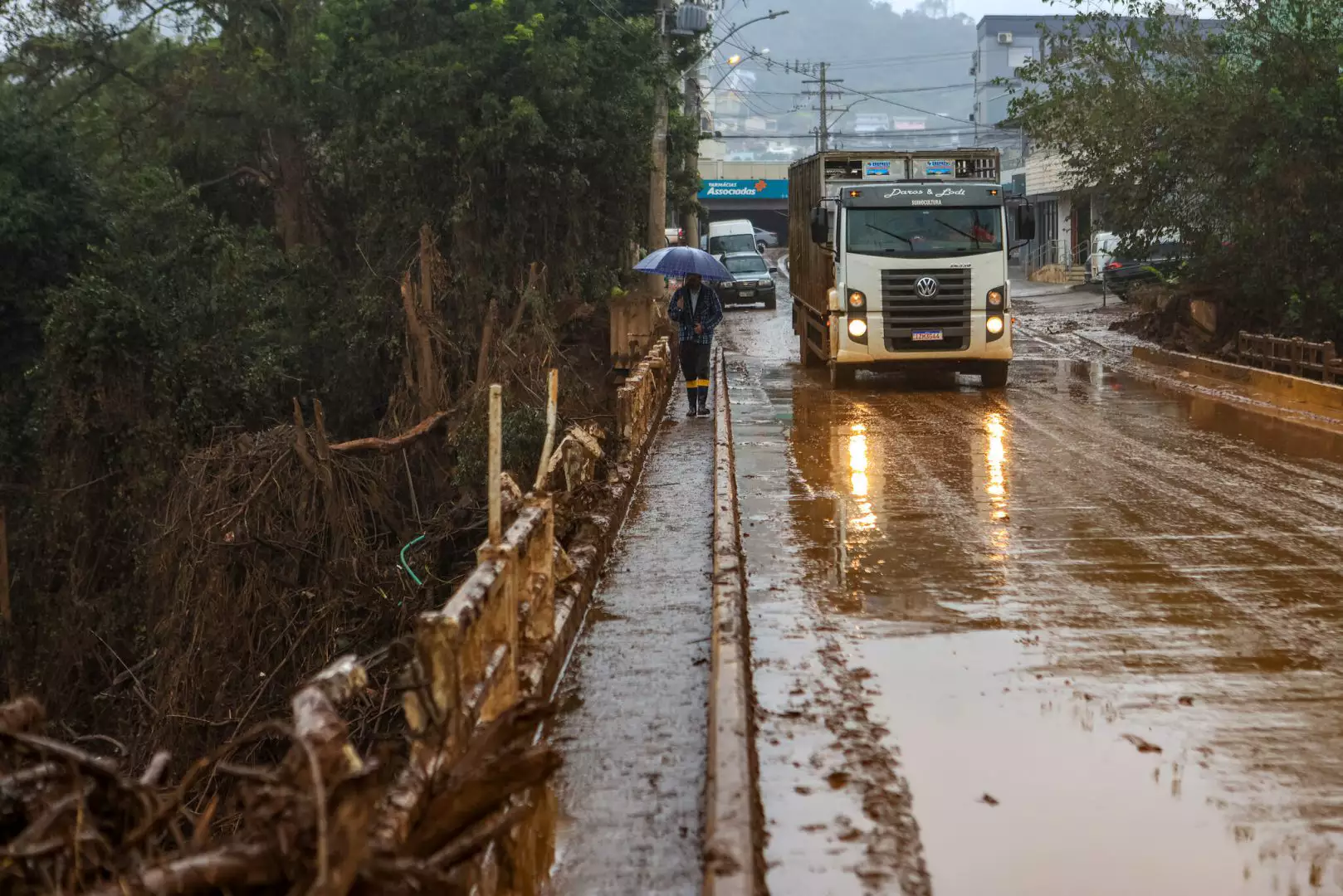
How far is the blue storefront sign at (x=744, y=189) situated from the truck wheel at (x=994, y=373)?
62.5 meters

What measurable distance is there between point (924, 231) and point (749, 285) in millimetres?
21873

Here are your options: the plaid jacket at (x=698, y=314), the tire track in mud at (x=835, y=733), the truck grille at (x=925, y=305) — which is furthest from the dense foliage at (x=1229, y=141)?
the tire track in mud at (x=835, y=733)

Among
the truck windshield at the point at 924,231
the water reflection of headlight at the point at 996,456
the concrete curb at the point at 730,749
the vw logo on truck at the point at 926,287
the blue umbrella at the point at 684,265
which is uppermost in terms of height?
the truck windshield at the point at 924,231

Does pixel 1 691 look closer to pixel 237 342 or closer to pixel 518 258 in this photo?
pixel 237 342

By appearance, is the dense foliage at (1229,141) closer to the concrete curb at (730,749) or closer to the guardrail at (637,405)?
the guardrail at (637,405)

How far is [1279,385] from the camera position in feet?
60.2

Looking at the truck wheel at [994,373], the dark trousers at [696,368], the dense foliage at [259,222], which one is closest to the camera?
the dark trousers at [696,368]

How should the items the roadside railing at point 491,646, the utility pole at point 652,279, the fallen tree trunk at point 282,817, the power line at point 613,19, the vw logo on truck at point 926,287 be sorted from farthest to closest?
1. the power line at point 613,19
2. the utility pole at point 652,279
3. the vw logo on truck at point 926,287
4. the roadside railing at point 491,646
5. the fallen tree trunk at point 282,817

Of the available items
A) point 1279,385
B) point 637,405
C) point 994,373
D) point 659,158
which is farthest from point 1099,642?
point 659,158

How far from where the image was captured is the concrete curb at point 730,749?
4855 millimetres

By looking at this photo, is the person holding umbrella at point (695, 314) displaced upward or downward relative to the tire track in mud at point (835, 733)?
upward

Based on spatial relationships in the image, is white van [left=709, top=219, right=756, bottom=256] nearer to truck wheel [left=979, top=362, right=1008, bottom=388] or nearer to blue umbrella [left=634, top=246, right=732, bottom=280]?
truck wheel [left=979, top=362, right=1008, bottom=388]

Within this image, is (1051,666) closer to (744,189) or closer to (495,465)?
(495,465)

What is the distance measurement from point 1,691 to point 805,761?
69.2 feet
